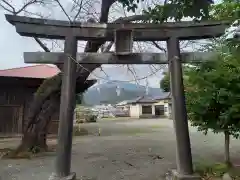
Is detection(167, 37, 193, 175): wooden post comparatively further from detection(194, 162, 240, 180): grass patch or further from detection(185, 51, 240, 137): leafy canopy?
detection(194, 162, 240, 180): grass patch

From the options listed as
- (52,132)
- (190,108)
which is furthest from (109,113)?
(190,108)

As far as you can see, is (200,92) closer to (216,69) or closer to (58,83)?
(216,69)

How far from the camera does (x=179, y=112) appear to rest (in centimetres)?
598

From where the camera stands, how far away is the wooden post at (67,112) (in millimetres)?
5758

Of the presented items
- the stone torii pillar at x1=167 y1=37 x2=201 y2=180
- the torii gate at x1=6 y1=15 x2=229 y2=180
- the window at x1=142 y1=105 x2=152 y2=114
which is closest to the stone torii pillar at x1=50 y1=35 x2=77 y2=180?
the torii gate at x1=6 y1=15 x2=229 y2=180

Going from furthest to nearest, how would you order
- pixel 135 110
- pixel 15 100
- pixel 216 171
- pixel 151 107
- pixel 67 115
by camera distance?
pixel 135 110 < pixel 151 107 < pixel 15 100 < pixel 216 171 < pixel 67 115

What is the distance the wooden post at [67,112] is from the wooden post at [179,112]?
6.82 ft

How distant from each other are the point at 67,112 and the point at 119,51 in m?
1.68

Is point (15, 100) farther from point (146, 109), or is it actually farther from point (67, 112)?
point (146, 109)

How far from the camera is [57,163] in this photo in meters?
5.77

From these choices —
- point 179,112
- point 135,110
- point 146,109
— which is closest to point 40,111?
point 179,112

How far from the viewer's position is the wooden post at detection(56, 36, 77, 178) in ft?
18.9

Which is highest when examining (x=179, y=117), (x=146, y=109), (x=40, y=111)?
(x=146, y=109)

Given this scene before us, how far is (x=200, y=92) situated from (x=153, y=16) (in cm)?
265
